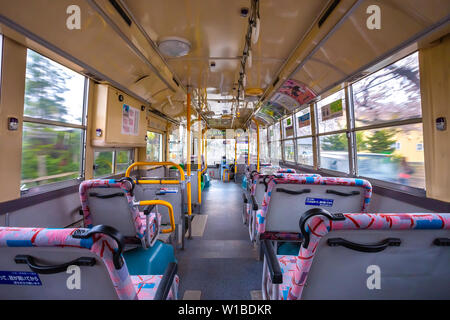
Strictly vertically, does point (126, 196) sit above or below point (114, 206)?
above

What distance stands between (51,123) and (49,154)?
1.37ft

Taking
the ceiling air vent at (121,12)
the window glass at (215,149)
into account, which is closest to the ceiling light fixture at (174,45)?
the ceiling air vent at (121,12)

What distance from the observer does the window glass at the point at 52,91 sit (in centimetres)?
222

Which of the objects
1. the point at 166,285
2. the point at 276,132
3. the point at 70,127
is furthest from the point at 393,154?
the point at 276,132

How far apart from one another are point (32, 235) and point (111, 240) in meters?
0.25

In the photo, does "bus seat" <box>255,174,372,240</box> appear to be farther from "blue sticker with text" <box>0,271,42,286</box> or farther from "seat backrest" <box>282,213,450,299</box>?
"blue sticker with text" <box>0,271,42,286</box>

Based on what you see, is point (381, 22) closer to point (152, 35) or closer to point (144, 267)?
point (152, 35)

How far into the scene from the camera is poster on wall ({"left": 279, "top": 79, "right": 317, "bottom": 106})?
3709mm

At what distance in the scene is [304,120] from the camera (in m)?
5.05

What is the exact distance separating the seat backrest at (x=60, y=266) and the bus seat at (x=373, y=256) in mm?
731

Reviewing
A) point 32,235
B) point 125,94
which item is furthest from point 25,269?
point 125,94

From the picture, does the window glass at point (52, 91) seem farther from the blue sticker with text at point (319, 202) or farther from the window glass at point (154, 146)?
the blue sticker with text at point (319, 202)

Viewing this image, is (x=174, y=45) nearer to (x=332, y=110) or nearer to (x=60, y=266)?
(x=60, y=266)

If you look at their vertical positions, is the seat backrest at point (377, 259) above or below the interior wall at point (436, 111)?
below
